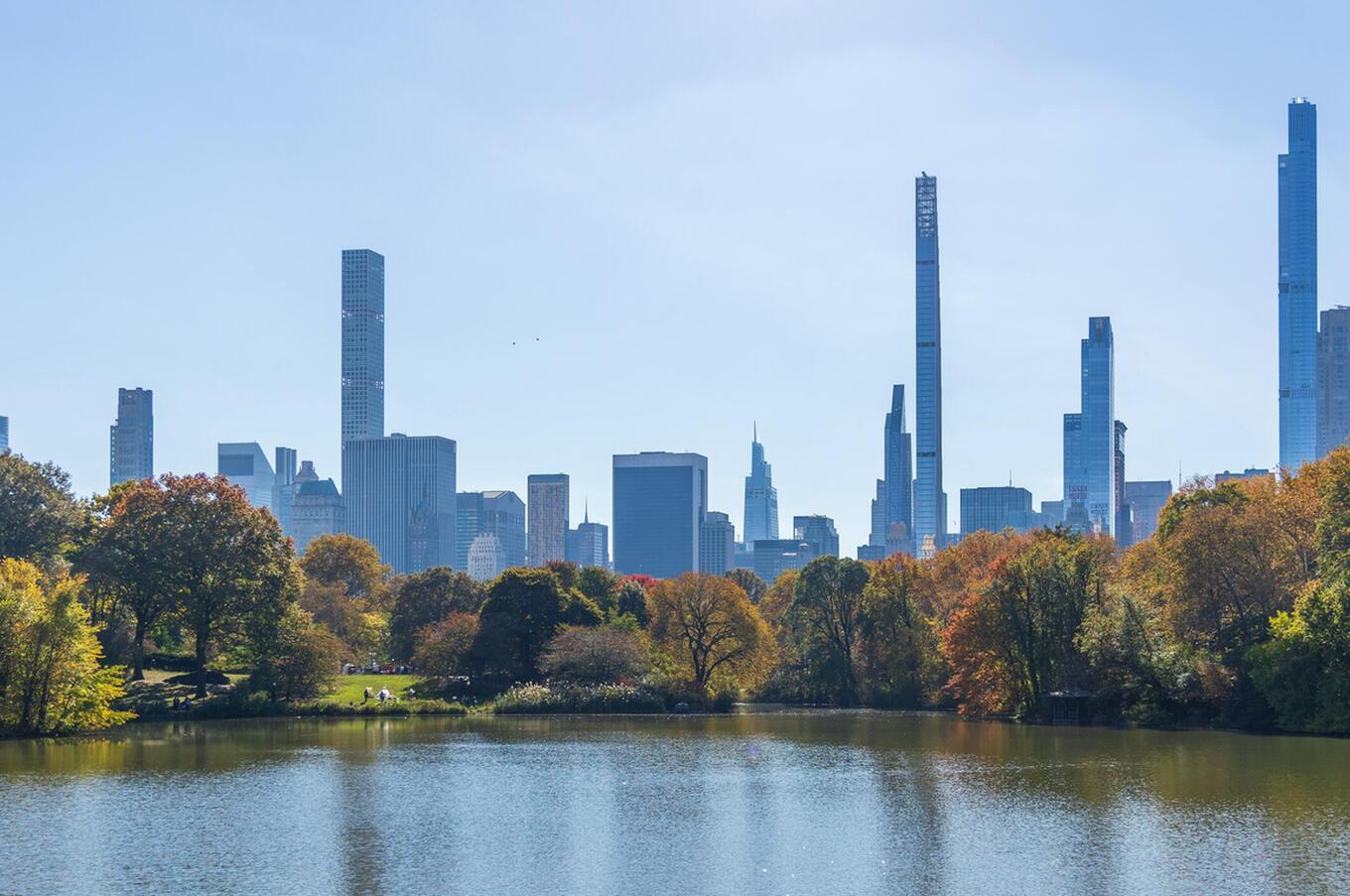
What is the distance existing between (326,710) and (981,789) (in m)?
45.0

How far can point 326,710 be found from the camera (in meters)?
80.5

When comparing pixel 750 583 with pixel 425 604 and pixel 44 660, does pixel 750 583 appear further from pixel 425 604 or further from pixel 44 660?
pixel 44 660

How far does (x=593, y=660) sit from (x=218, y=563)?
73.3 feet

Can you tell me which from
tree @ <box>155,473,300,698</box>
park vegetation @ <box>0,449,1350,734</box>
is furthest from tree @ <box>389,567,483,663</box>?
tree @ <box>155,473,300,698</box>

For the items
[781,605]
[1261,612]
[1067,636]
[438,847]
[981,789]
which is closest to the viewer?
[438,847]

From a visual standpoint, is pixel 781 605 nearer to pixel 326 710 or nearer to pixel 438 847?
pixel 326 710

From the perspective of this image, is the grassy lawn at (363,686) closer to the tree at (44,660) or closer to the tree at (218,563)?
the tree at (218,563)

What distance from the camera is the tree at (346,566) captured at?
412 feet

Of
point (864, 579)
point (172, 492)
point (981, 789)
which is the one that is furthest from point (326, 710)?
point (981, 789)

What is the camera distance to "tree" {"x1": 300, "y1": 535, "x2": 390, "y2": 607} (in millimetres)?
125500

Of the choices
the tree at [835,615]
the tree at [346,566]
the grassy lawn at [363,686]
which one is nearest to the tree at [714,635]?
the tree at [835,615]

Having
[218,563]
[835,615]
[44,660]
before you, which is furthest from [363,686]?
[835,615]

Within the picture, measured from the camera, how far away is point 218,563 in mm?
81062

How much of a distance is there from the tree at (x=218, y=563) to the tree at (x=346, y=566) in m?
40.9
